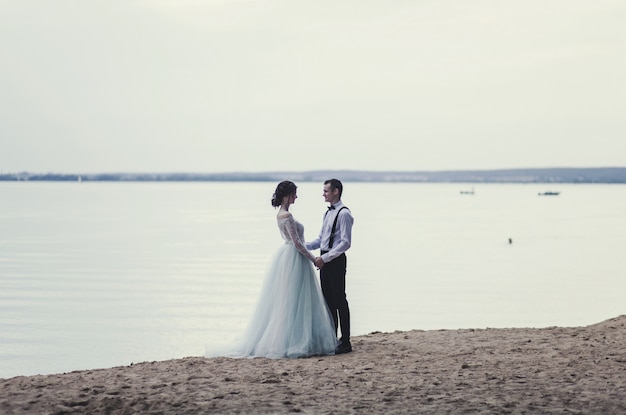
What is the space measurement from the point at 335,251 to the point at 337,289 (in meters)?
0.56

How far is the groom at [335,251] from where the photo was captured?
9.75 m

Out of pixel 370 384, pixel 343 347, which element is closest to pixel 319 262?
pixel 343 347

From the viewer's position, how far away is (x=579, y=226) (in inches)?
2576

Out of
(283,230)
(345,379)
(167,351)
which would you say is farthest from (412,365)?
(167,351)

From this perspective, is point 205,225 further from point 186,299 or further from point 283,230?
point 283,230

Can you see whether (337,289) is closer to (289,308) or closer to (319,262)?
(319,262)

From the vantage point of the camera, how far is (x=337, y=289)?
1010cm

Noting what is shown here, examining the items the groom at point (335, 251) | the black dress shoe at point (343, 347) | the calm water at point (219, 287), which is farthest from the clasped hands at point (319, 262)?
the calm water at point (219, 287)

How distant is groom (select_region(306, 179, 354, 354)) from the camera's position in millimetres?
9750

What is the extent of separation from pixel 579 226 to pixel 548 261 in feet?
95.8

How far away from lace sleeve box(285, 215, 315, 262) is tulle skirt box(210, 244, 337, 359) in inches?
3.4

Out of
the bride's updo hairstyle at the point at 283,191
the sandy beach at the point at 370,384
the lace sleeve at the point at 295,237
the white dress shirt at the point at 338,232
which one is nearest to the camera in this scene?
the sandy beach at the point at 370,384

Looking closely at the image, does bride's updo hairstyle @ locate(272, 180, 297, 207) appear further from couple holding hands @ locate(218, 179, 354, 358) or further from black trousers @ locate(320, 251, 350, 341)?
→ black trousers @ locate(320, 251, 350, 341)

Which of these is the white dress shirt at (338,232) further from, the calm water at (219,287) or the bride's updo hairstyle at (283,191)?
the calm water at (219,287)
